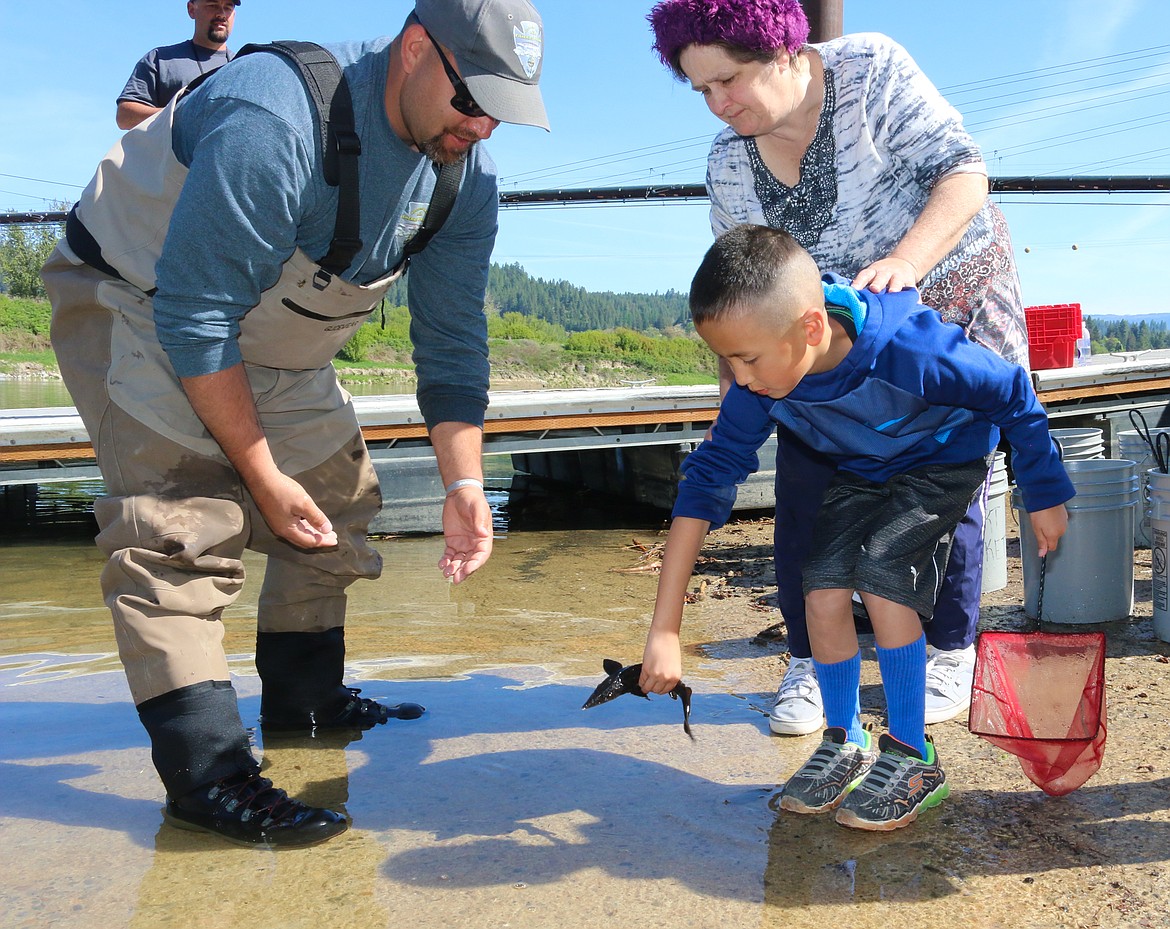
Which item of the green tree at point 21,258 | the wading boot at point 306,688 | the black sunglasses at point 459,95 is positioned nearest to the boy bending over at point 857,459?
the black sunglasses at point 459,95

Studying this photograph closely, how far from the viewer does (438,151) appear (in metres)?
2.59

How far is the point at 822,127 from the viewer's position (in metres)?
2.90

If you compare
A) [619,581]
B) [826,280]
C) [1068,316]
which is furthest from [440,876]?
[1068,316]

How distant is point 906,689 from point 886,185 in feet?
4.48

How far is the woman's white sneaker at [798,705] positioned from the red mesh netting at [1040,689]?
1.75ft

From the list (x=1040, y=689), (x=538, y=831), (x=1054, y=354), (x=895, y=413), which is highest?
(x=1054, y=354)

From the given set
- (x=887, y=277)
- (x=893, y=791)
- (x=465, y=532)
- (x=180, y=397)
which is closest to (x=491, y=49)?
(x=887, y=277)

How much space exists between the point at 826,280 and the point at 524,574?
4.88m

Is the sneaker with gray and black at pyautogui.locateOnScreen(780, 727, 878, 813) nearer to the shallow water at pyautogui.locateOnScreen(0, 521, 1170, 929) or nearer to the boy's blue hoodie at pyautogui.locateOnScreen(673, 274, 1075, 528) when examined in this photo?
the shallow water at pyautogui.locateOnScreen(0, 521, 1170, 929)

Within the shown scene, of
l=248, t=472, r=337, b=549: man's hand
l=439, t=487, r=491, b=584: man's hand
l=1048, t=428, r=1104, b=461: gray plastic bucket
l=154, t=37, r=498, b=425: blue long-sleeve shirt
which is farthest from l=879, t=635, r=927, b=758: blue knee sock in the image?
l=1048, t=428, r=1104, b=461: gray plastic bucket

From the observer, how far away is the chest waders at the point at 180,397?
252cm

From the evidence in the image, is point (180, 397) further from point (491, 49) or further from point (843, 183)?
point (843, 183)

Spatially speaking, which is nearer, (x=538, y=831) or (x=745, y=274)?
(x=745, y=274)

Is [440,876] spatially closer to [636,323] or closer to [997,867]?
[997,867]
